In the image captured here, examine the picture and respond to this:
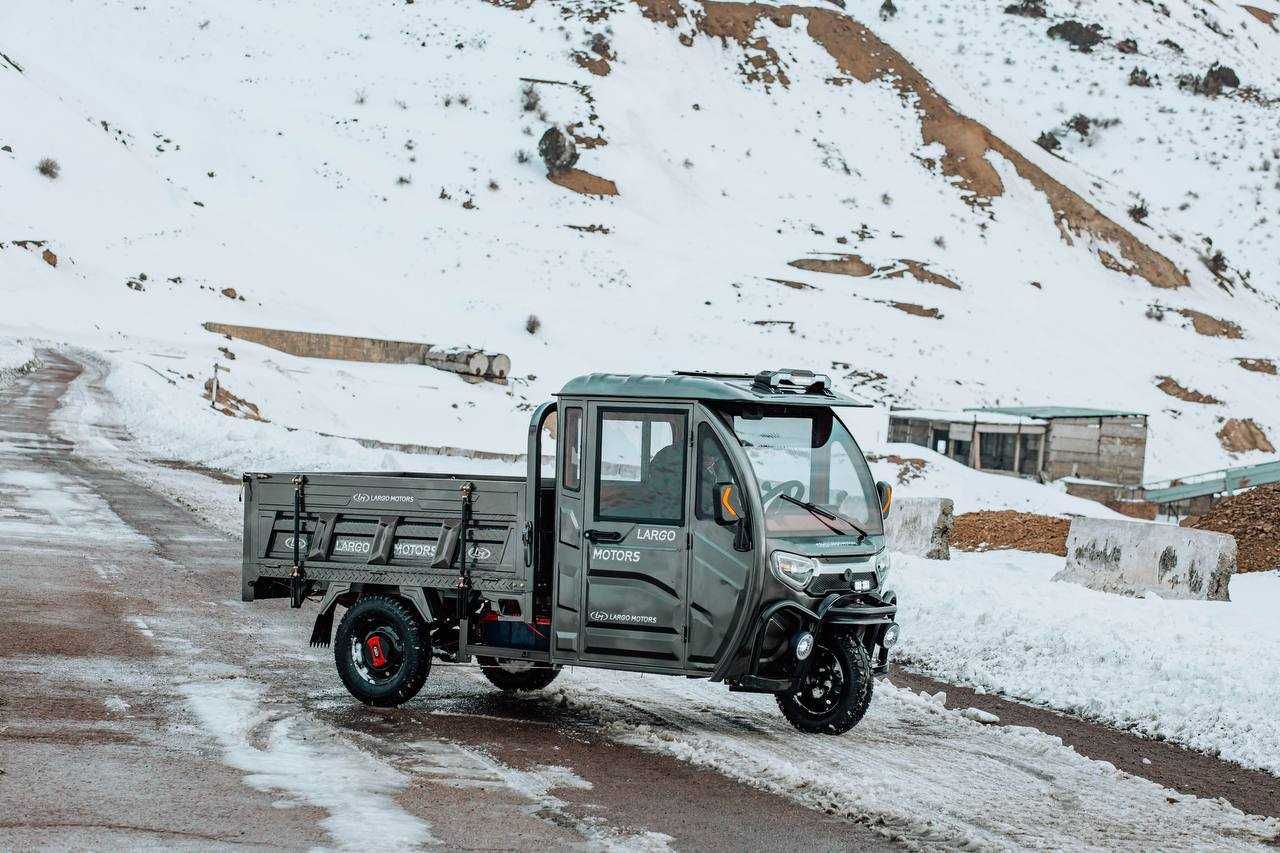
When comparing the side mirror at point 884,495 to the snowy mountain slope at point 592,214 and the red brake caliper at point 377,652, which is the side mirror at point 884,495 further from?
the snowy mountain slope at point 592,214

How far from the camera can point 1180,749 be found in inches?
381

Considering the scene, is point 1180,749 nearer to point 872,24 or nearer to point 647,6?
point 647,6

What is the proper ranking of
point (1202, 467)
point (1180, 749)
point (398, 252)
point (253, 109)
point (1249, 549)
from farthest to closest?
1. point (253, 109)
2. point (398, 252)
3. point (1202, 467)
4. point (1249, 549)
5. point (1180, 749)

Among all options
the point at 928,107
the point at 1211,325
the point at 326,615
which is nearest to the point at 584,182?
the point at 928,107

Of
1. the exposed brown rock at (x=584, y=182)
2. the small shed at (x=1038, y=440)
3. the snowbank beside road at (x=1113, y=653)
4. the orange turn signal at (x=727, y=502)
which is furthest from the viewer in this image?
the exposed brown rock at (x=584, y=182)

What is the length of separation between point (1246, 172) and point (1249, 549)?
95.6 meters

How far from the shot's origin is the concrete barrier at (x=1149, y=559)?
14555 millimetres

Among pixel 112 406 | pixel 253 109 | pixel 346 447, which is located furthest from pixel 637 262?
pixel 346 447

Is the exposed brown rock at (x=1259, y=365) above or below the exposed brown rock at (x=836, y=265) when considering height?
below

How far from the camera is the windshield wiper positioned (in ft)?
29.8

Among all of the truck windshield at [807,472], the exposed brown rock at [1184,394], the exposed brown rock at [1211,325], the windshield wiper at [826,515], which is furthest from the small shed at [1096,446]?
the windshield wiper at [826,515]

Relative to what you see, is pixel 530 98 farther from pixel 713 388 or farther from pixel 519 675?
pixel 713 388

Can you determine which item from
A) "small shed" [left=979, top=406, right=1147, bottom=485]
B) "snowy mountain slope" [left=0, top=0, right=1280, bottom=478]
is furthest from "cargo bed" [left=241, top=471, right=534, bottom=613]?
"small shed" [left=979, top=406, right=1147, bottom=485]

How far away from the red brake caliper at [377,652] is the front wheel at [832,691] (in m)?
2.63
